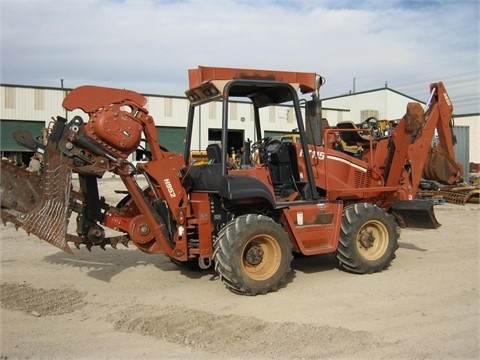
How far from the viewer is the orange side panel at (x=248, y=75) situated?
621cm

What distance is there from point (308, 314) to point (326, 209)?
75.4 inches

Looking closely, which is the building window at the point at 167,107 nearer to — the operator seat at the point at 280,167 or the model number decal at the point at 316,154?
the operator seat at the point at 280,167

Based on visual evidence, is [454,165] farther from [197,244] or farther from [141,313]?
[141,313]

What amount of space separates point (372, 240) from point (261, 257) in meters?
1.93

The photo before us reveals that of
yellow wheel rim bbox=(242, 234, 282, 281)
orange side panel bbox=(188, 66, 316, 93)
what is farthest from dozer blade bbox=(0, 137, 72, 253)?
yellow wheel rim bbox=(242, 234, 282, 281)

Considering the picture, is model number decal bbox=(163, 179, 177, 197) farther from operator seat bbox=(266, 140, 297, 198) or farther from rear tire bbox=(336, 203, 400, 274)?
rear tire bbox=(336, 203, 400, 274)

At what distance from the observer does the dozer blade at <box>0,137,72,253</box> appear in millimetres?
5723

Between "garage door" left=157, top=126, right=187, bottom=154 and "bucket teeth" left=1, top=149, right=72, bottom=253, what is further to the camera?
"garage door" left=157, top=126, right=187, bottom=154

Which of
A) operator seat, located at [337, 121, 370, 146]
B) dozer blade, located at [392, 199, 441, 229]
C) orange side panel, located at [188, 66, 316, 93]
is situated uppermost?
orange side panel, located at [188, 66, 316, 93]

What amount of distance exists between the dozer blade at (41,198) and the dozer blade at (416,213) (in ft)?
16.6

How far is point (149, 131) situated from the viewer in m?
6.33

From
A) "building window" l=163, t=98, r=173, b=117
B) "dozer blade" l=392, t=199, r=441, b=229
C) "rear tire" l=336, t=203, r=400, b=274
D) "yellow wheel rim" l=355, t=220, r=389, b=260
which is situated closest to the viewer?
"rear tire" l=336, t=203, r=400, b=274

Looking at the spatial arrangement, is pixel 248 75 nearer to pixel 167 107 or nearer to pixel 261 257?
pixel 261 257

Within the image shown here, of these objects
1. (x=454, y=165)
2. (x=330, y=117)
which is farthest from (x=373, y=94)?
(x=454, y=165)
